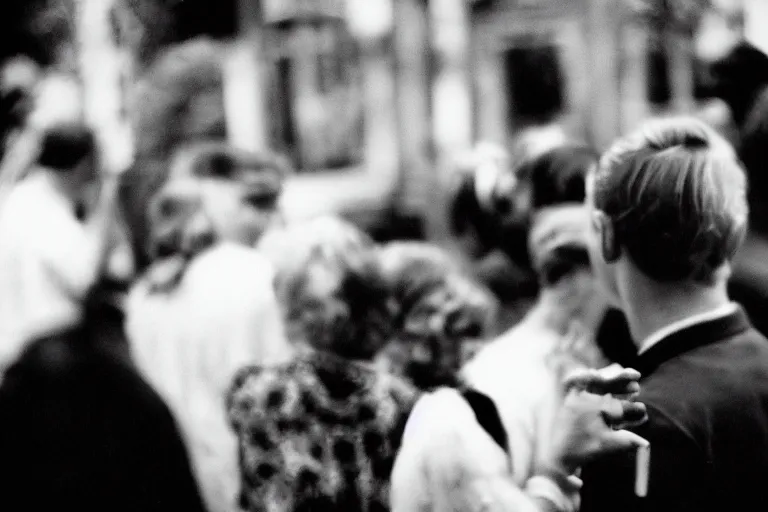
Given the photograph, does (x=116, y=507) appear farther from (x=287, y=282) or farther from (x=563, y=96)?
(x=563, y=96)

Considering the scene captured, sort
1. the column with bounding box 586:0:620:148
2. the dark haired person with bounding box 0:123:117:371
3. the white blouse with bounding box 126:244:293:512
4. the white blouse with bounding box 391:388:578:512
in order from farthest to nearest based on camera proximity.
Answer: the column with bounding box 586:0:620:148
the dark haired person with bounding box 0:123:117:371
the white blouse with bounding box 126:244:293:512
the white blouse with bounding box 391:388:578:512

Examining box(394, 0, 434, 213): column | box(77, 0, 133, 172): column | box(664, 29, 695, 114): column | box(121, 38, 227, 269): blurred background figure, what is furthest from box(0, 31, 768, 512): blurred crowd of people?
box(664, 29, 695, 114): column

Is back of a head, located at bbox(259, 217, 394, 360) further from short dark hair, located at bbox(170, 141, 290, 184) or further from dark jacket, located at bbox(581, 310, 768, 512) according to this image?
short dark hair, located at bbox(170, 141, 290, 184)

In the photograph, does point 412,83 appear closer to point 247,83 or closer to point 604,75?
point 247,83

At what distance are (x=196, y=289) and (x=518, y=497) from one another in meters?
1.58

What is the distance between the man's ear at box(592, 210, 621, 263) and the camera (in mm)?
Result: 1489

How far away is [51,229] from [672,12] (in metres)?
5.65

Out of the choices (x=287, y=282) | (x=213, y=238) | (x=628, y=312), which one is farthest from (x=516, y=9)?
(x=628, y=312)

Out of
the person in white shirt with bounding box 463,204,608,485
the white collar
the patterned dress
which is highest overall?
the white collar

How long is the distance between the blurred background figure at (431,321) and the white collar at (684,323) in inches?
26.5

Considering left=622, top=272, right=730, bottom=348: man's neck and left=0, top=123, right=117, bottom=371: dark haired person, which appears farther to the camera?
left=0, top=123, right=117, bottom=371: dark haired person

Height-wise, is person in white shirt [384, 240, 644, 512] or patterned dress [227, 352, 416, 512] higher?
person in white shirt [384, 240, 644, 512]

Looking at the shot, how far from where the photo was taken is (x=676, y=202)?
4.72 ft

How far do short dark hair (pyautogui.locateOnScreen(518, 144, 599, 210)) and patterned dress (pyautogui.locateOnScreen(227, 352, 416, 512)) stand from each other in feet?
1.80
